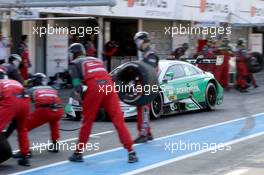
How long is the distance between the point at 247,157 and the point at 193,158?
0.82 meters

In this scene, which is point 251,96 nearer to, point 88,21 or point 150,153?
point 88,21

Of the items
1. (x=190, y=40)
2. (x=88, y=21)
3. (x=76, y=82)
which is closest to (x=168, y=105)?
(x=76, y=82)

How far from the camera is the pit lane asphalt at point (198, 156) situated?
8789 mm

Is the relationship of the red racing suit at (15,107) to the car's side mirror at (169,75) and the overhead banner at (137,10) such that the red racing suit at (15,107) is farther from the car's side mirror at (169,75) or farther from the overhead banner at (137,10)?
the overhead banner at (137,10)

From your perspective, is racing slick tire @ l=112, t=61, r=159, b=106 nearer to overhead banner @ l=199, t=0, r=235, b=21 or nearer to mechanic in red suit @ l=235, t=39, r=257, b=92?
mechanic in red suit @ l=235, t=39, r=257, b=92

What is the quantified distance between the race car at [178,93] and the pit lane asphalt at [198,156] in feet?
0.74

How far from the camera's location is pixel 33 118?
991 cm

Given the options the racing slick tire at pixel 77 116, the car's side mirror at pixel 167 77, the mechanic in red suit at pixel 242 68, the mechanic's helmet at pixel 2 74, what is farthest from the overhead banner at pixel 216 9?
the mechanic's helmet at pixel 2 74

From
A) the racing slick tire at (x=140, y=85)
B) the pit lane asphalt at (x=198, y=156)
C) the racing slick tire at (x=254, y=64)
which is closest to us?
the pit lane asphalt at (x=198, y=156)

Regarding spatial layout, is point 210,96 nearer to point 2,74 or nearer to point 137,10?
point 2,74

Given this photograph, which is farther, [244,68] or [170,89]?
[244,68]

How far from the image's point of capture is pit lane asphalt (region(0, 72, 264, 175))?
8.79 metres

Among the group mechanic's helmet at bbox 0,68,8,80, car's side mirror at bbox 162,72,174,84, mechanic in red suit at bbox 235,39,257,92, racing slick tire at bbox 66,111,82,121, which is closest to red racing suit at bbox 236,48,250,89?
mechanic in red suit at bbox 235,39,257,92

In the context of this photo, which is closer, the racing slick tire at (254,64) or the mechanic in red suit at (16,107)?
the mechanic in red suit at (16,107)
